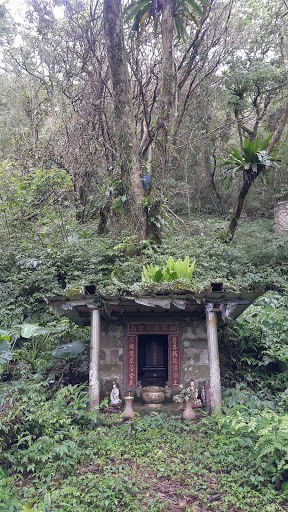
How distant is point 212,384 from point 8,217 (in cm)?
742

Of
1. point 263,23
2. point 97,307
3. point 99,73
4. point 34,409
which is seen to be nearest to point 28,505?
point 34,409

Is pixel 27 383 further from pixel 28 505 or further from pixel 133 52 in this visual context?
pixel 133 52

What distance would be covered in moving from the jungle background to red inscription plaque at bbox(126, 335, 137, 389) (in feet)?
2.44

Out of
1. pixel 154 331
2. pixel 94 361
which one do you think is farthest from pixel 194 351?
pixel 94 361

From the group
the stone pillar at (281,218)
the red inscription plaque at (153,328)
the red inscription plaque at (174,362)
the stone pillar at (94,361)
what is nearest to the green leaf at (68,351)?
the stone pillar at (94,361)

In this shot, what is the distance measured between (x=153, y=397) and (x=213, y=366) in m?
1.21

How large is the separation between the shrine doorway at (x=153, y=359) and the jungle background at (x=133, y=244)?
3.68 feet

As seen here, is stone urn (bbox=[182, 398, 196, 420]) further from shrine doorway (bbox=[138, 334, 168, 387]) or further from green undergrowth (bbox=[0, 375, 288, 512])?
shrine doorway (bbox=[138, 334, 168, 387])

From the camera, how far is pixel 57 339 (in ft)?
26.3

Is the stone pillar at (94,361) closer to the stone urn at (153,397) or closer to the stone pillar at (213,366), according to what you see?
the stone urn at (153,397)

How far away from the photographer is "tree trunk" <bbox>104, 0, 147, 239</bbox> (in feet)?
31.1

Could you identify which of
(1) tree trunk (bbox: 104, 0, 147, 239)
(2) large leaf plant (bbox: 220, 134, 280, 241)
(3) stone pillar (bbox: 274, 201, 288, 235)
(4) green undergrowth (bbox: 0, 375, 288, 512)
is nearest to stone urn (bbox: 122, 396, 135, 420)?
(4) green undergrowth (bbox: 0, 375, 288, 512)

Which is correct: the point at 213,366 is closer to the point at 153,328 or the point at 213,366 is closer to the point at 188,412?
the point at 188,412

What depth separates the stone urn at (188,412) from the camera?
617 centimetres
